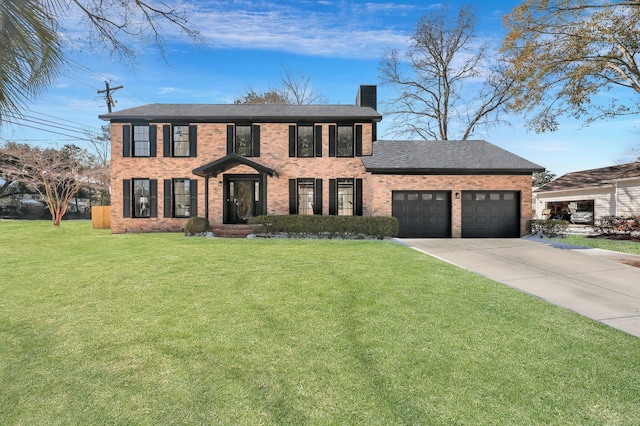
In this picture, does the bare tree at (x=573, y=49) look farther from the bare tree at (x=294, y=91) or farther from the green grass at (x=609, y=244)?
the bare tree at (x=294, y=91)

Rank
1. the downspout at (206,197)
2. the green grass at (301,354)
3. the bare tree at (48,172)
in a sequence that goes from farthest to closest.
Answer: the bare tree at (48,172)
the downspout at (206,197)
the green grass at (301,354)

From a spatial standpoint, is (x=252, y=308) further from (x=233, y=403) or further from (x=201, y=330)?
(x=233, y=403)

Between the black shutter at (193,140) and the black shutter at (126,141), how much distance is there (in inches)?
119

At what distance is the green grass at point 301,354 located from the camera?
2514 mm

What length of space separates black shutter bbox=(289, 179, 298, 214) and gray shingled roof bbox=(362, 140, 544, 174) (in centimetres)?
358

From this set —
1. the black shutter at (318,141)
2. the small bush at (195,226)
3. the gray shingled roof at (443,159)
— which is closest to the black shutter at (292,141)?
the black shutter at (318,141)

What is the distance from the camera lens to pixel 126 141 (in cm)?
1559

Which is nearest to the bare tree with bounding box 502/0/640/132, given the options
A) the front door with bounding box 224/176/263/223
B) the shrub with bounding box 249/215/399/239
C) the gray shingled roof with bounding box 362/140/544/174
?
the gray shingled roof with bounding box 362/140/544/174

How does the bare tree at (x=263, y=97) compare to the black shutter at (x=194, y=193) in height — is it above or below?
above

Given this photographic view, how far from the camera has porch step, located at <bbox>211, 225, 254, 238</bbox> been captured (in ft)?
46.0

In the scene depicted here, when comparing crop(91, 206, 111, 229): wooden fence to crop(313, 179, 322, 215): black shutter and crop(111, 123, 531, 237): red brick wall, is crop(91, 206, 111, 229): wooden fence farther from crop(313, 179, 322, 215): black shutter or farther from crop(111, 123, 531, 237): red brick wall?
crop(313, 179, 322, 215): black shutter

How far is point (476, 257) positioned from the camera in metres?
9.54

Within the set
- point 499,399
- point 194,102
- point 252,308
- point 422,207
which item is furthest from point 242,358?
point 194,102

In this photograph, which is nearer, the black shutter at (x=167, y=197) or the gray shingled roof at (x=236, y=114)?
the gray shingled roof at (x=236, y=114)
